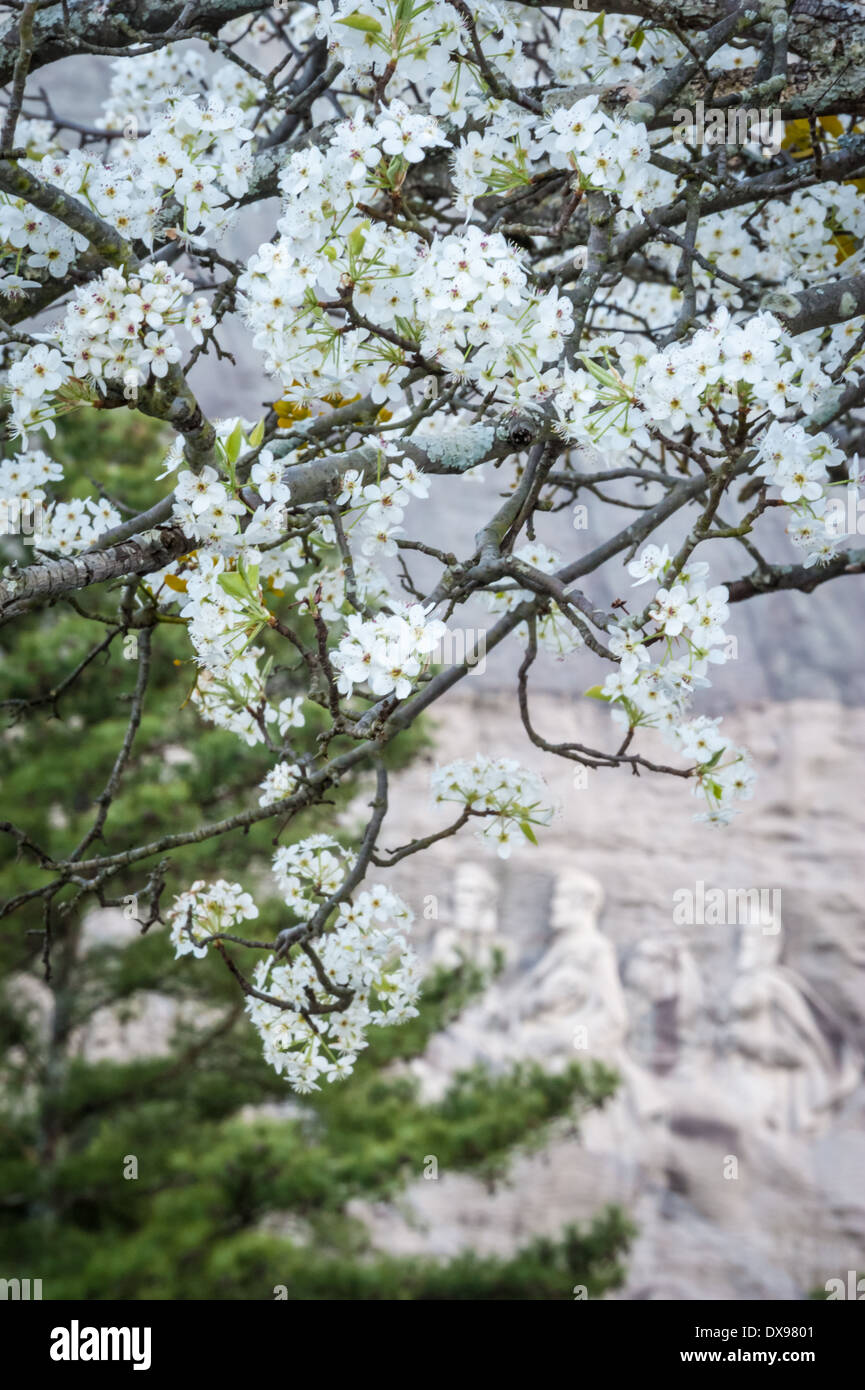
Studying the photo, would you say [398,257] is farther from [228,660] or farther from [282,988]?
[282,988]

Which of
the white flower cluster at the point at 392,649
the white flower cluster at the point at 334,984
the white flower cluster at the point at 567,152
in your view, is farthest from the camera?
the white flower cluster at the point at 334,984

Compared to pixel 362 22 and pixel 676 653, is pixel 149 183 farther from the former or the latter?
pixel 676 653

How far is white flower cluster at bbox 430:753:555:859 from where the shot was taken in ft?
3.81

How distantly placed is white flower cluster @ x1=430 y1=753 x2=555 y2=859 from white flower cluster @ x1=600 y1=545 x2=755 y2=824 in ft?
0.66

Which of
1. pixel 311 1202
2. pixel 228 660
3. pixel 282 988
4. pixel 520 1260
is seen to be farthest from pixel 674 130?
pixel 520 1260

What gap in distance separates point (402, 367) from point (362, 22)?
0.87 ft

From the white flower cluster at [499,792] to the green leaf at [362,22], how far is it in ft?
1.98

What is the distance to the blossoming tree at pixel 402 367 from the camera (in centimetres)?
83

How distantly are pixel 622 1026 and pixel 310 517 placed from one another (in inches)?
142

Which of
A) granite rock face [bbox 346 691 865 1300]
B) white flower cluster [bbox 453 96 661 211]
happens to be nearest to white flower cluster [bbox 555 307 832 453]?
white flower cluster [bbox 453 96 661 211]

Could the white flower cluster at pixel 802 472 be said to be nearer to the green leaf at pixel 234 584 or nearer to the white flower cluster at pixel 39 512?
the green leaf at pixel 234 584

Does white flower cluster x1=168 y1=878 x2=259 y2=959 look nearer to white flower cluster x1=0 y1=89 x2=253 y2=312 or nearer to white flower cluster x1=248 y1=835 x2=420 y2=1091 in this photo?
white flower cluster x1=248 y1=835 x2=420 y2=1091

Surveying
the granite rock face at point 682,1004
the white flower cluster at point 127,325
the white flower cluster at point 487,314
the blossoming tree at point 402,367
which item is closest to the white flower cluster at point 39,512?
the blossoming tree at point 402,367

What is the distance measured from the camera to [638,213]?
0.99 m
